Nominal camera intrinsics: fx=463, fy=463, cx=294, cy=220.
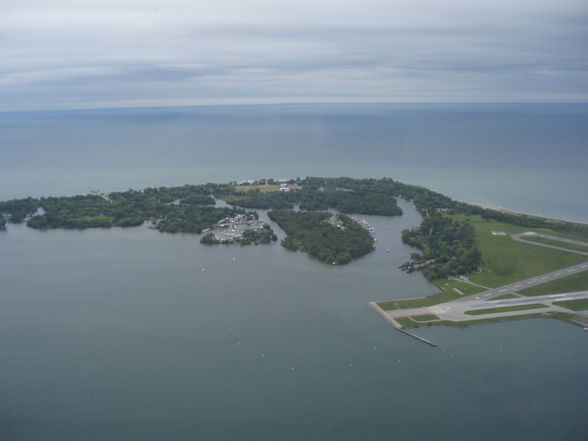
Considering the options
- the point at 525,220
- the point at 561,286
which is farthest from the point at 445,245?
the point at 525,220

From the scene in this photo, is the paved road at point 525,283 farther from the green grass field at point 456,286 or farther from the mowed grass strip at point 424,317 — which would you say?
the mowed grass strip at point 424,317

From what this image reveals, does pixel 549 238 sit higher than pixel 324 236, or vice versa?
pixel 549 238

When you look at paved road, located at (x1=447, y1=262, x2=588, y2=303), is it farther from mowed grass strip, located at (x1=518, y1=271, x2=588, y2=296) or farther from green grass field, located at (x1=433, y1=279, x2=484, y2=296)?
green grass field, located at (x1=433, y1=279, x2=484, y2=296)

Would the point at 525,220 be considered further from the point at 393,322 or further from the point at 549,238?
the point at 393,322

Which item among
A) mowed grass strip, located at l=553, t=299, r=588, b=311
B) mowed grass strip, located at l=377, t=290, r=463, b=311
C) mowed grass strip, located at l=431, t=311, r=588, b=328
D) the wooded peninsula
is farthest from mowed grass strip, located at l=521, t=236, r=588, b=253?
mowed grass strip, located at l=377, t=290, r=463, b=311

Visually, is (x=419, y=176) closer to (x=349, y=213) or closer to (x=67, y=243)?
(x=349, y=213)
